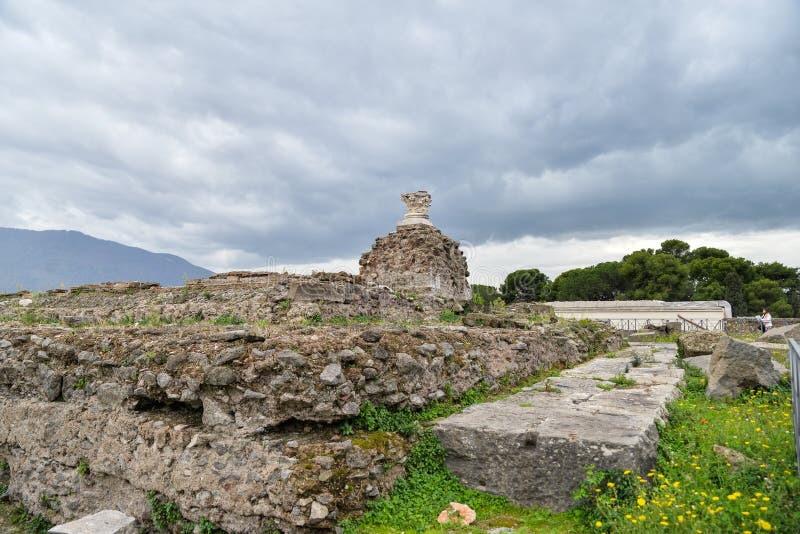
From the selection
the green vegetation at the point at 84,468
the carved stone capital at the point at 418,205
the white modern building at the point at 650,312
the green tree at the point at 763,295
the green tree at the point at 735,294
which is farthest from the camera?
the green tree at the point at 763,295

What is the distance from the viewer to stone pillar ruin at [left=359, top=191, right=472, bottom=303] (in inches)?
630

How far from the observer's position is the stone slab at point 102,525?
3.86 meters

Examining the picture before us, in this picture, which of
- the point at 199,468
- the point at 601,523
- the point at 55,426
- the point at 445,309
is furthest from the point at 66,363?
the point at 445,309

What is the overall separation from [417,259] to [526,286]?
34.3m

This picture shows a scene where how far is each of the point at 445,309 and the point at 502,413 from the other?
8555mm

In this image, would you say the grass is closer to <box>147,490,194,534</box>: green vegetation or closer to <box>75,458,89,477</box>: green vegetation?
<box>147,490,194,534</box>: green vegetation

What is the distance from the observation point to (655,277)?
139 ft

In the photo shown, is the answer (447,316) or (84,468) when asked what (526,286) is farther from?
(84,468)

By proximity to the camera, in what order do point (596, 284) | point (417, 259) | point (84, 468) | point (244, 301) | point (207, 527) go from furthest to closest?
point (596, 284) → point (417, 259) → point (244, 301) → point (84, 468) → point (207, 527)

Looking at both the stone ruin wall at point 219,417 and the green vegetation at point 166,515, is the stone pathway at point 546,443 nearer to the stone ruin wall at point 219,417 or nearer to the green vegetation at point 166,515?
the stone ruin wall at point 219,417

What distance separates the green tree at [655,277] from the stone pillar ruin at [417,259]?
30.6 metres

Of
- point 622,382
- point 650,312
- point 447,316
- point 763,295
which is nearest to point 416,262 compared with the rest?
point 447,316

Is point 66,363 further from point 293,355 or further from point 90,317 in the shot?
point 90,317

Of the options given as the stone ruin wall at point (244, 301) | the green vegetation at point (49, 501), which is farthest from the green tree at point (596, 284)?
the green vegetation at point (49, 501)
